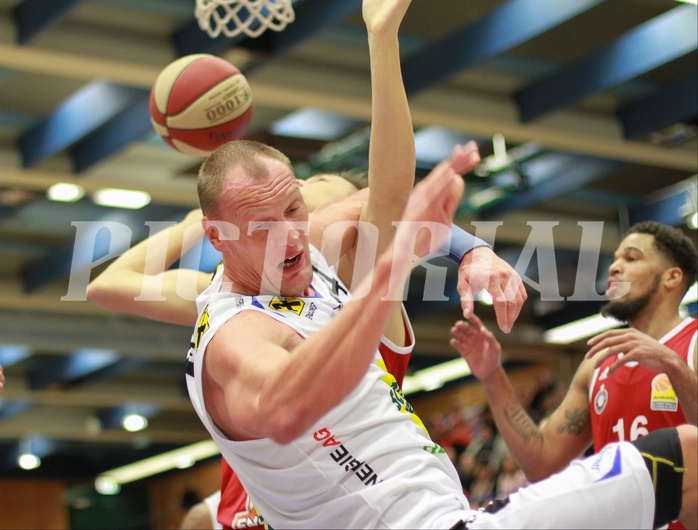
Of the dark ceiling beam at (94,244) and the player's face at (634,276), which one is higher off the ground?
the player's face at (634,276)

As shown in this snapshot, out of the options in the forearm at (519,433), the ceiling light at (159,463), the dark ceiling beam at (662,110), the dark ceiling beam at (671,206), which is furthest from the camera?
the ceiling light at (159,463)

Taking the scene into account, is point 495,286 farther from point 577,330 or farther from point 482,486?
point 577,330

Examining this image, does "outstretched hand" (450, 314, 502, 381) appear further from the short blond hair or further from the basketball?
the short blond hair

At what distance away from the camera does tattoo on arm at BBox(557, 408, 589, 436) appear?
18.1 feet

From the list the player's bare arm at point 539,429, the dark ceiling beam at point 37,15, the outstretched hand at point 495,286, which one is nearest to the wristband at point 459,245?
the outstretched hand at point 495,286

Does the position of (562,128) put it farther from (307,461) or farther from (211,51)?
(307,461)

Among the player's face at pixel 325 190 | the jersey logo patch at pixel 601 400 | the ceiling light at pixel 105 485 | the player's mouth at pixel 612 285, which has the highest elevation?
the player's face at pixel 325 190

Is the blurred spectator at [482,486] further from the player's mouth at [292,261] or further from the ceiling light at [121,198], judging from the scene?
the player's mouth at [292,261]

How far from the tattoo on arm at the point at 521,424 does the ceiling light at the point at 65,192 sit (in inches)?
220

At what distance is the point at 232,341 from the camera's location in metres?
2.87

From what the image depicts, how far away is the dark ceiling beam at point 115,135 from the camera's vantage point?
8859 millimetres

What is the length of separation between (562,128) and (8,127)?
4768mm

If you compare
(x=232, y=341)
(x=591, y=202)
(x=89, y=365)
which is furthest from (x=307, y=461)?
(x=89, y=365)

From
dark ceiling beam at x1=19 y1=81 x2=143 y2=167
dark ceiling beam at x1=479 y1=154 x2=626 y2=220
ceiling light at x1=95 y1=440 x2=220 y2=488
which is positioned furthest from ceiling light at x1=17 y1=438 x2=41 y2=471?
dark ceiling beam at x1=479 y1=154 x2=626 y2=220
